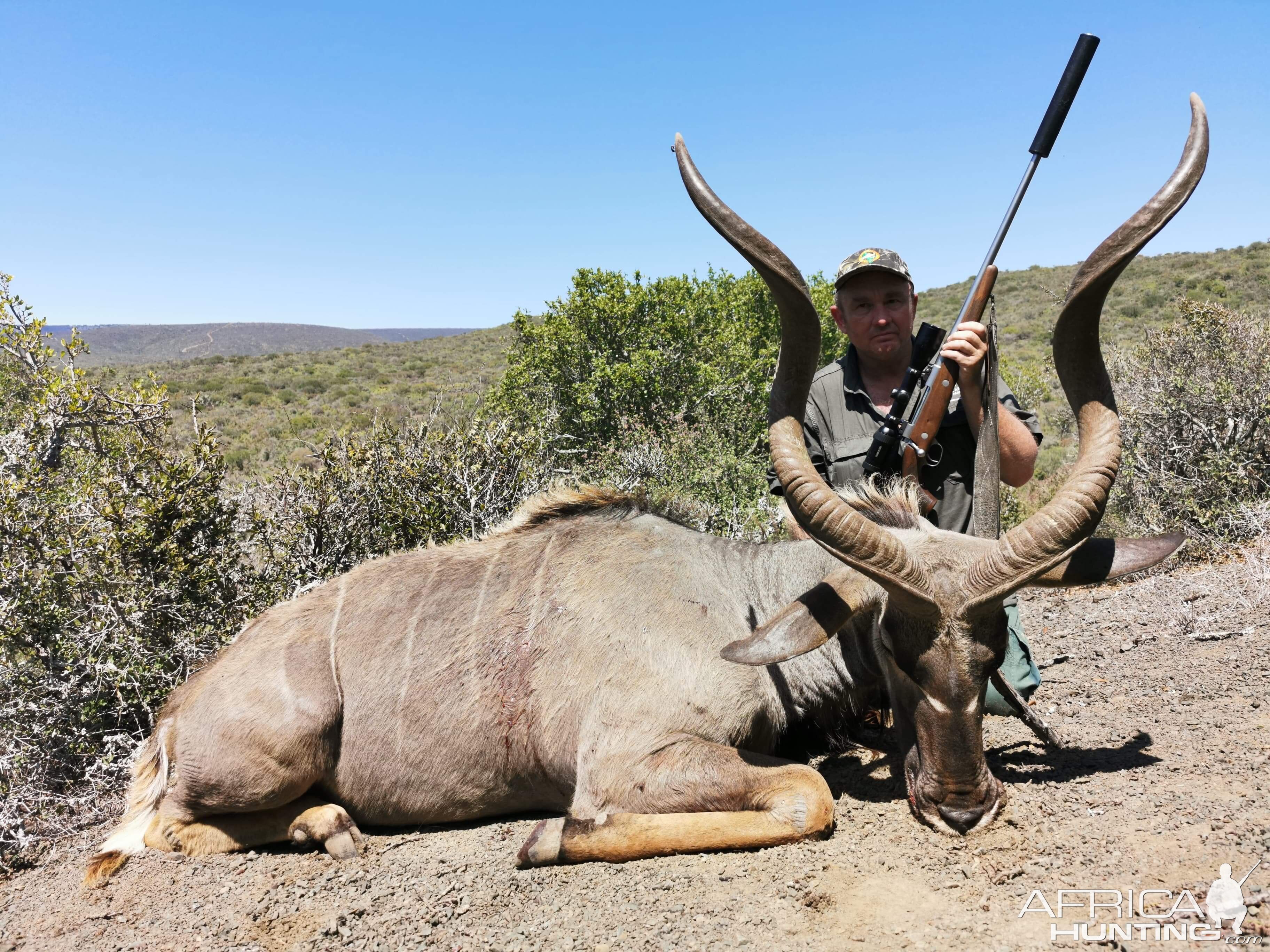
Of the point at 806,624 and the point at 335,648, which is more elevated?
the point at 806,624

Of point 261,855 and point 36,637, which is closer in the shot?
point 261,855

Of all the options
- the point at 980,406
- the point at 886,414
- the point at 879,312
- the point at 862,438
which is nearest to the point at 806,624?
the point at 980,406

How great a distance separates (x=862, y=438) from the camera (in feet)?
17.6

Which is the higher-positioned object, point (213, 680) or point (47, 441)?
point (47, 441)

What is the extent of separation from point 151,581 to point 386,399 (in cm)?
2642

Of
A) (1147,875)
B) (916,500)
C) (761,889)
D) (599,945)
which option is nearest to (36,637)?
(599,945)

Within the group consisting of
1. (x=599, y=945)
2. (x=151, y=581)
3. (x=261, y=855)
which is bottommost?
(x=261, y=855)

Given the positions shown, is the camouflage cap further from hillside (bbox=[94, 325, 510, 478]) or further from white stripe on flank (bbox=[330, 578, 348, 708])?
hillside (bbox=[94, 325, 510, 478])

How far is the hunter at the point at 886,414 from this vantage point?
502 centimetres

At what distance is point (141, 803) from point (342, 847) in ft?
4.16

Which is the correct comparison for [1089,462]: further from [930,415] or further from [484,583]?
[484,583]

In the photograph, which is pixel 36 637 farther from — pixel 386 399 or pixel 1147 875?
pixel 386 399

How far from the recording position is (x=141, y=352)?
11625 centimetres

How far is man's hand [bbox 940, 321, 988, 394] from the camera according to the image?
4578 mm
